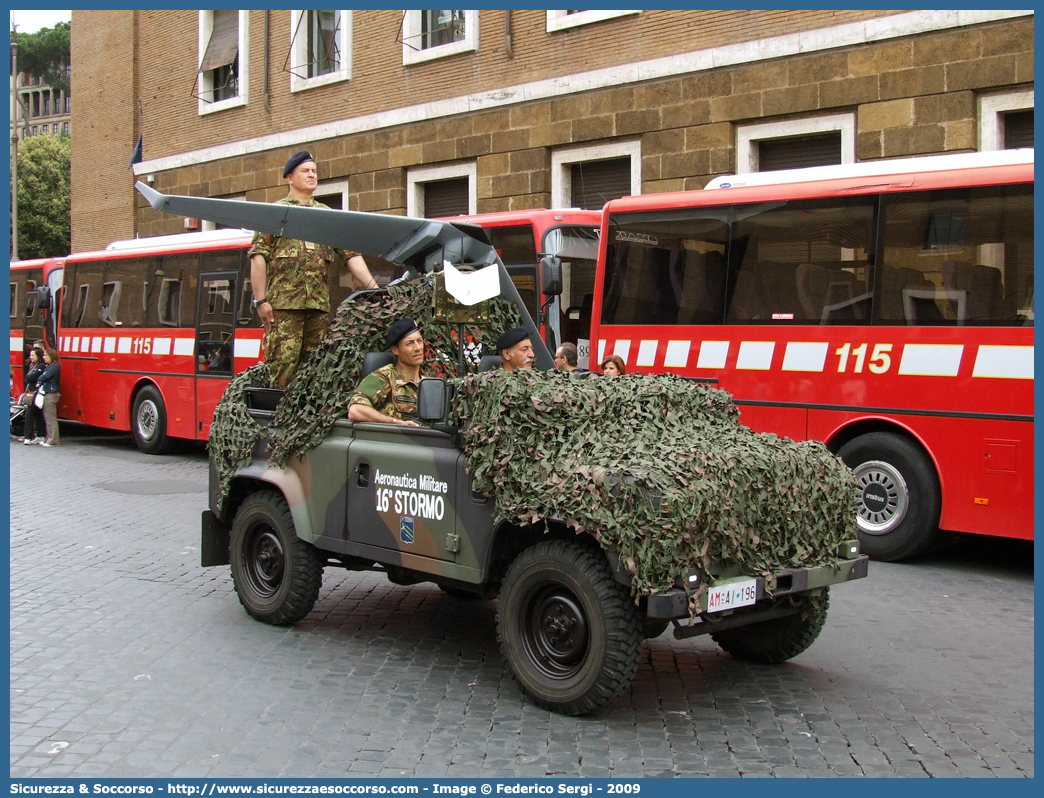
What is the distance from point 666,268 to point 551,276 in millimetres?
1925

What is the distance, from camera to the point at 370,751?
4.55 meters

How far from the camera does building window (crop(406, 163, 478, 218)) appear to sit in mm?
20703

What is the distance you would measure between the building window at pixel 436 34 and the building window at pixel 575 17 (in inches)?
71.4

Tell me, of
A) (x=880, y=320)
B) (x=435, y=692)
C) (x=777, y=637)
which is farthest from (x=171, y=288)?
(x=777, y=637)

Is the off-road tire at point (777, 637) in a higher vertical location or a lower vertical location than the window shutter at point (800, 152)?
lower

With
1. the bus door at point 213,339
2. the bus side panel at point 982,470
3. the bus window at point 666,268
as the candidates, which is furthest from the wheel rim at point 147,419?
the bus side panel at point 982,470

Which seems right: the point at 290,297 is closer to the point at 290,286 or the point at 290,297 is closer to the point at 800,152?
the point at 290,286

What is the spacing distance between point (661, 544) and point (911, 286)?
5786 millimetres

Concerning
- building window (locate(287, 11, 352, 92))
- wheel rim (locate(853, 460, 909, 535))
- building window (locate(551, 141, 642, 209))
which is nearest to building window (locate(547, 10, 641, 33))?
building window (locate(551, 141, 642, 209))

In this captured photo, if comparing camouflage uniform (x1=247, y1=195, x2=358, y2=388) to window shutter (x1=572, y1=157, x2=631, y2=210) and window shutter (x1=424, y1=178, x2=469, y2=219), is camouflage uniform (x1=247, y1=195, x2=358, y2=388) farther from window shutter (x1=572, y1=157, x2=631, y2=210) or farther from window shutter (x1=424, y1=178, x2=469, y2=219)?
window shutter (x1=424, y1=178, x2=469, y2=219)

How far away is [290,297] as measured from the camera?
23.3 feet

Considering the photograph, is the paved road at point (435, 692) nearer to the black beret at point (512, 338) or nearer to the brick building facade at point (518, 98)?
the black beret at point (512, 338)

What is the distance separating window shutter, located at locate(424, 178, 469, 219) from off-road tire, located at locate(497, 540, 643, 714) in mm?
16484

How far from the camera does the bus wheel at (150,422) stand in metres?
17.5
